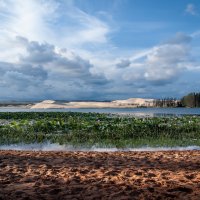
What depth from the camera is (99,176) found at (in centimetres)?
1037

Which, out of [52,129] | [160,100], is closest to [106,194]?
[52,129]

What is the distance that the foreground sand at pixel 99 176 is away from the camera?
28.4ft

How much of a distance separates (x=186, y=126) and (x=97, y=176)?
16714mm

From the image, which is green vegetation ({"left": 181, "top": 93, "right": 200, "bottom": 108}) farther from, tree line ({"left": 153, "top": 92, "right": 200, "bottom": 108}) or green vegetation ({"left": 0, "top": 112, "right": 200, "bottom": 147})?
green vegetation ({"left": 0, "top": 112, "right": 200, "bottom": 147})

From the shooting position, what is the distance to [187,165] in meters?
12.3

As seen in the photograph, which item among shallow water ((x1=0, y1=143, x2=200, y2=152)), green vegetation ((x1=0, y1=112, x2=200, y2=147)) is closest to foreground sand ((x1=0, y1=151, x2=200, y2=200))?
shallow water ((x1=0, y1=143, x2=200, y2=152))

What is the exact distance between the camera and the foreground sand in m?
8.66

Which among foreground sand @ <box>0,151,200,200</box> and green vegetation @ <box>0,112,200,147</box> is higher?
green vegetation @ <box>0,112,200,147</box>

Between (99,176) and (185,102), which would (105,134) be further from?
(185,102)

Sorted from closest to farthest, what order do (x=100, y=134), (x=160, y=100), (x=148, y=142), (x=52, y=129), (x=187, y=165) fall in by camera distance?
1. (x=187, y=165)
2. (x=148, y=142)
3. (x=100, y=134)
4. (x=52, y=129)
5. (x=160, y=100)

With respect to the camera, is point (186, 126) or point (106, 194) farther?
point (186, 126)

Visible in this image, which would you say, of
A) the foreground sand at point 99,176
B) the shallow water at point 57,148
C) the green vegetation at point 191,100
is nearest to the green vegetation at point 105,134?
the shallow water at point 57,148

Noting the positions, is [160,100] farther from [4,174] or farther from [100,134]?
[4,174]

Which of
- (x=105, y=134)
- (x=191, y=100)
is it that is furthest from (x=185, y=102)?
(x=105, y=134)
